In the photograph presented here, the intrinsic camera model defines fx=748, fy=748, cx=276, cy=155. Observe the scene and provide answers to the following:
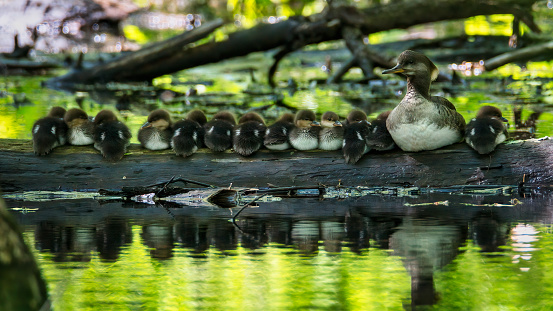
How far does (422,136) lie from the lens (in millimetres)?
6375

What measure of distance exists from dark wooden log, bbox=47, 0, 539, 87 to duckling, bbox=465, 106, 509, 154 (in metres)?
6.25

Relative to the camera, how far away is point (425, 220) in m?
5.61

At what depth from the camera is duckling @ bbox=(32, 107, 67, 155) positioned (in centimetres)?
668

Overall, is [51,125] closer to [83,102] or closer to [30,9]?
[83,102]

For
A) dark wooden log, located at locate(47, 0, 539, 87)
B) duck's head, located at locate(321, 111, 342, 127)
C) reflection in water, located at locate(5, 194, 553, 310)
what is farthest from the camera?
dark wooden log, located at locate(47, 0, 539, 87)

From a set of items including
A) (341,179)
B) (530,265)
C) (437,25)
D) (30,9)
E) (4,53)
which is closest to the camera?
(530,265)

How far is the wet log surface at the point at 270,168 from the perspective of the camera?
6438 millimetres

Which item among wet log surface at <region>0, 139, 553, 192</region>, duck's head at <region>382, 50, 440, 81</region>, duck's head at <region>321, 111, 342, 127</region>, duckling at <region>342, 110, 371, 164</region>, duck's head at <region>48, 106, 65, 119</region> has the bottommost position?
wet log surface at <region>0, 139, 553, 192</region>

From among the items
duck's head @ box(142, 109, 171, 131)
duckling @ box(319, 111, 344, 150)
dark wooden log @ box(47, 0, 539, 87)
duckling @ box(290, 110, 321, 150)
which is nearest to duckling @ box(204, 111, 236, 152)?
duck's head @ box(142, 109, 171, 131)

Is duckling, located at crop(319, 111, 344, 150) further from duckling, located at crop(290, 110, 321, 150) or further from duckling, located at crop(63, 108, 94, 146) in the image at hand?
duckling, located at crop(63, 108, 94, 146)

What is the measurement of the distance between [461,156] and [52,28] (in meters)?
16.3

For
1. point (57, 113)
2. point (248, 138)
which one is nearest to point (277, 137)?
point (248, 138)

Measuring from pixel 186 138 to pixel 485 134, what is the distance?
2596 millimetres

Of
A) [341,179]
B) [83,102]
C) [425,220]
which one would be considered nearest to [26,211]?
[341,179]
